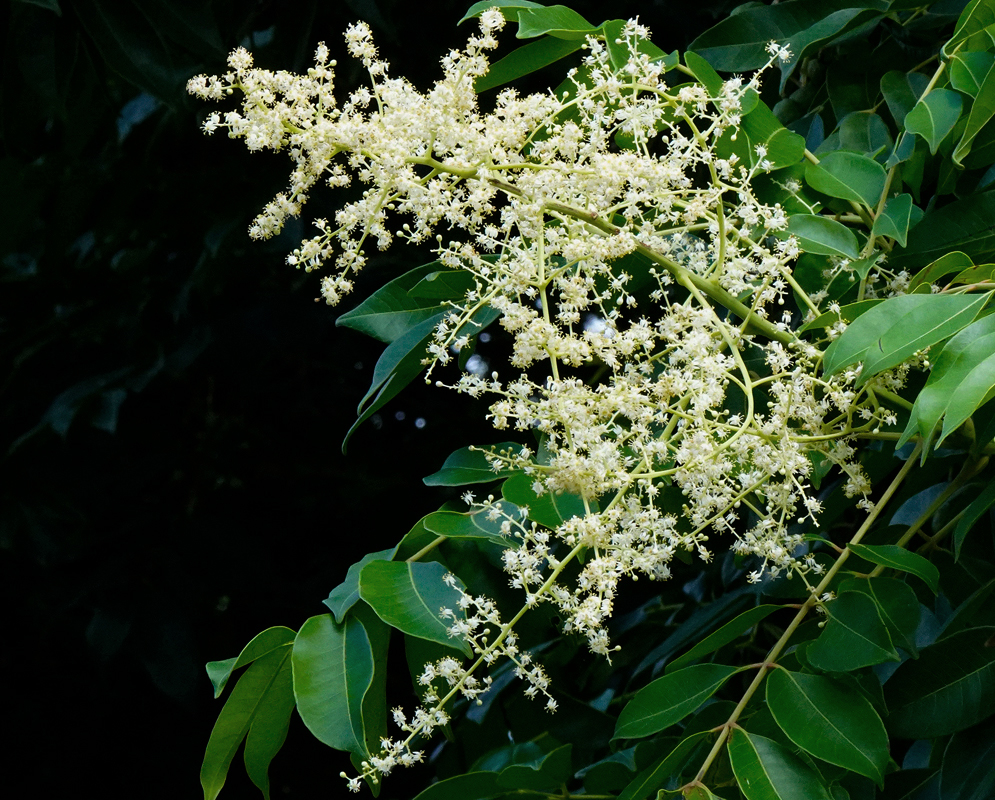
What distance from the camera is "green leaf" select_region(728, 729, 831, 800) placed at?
1.12 meters

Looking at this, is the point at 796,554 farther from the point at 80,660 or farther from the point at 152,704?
the point at 80,660

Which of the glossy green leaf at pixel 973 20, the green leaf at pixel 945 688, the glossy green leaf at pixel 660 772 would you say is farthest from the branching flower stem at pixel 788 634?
the glossy green leaf at pixel 973 20

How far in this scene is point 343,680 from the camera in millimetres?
1250

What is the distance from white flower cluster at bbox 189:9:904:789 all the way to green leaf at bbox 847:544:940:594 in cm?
8

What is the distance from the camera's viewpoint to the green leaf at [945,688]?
119cm

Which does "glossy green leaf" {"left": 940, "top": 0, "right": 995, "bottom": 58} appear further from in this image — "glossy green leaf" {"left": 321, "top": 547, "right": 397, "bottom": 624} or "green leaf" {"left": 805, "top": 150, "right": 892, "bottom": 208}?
"glossy green leaf" {"left": 321, "top": 547, "right": 397, "bottom": 624}

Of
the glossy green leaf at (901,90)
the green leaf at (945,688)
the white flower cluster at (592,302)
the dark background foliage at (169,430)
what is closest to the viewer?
the white flower cluster at (592,302)

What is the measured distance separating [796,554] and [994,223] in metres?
0.65

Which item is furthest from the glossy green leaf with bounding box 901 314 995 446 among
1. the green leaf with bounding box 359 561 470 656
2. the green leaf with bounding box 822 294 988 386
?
the green leaf with bounding box 359 561 470 656

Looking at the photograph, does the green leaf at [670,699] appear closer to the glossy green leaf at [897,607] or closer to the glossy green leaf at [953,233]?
the glossy green leaf at [897,607]

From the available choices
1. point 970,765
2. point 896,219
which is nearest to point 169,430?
point 896,219

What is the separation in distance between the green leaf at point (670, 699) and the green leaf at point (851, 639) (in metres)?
0.12

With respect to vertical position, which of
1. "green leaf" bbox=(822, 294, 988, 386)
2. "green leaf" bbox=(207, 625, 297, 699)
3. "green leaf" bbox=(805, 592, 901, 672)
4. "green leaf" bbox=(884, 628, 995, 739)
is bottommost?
→ "green leaf" bbox=(884, 628, 995, 739)

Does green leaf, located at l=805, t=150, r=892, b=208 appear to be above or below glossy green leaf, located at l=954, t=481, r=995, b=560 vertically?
above
